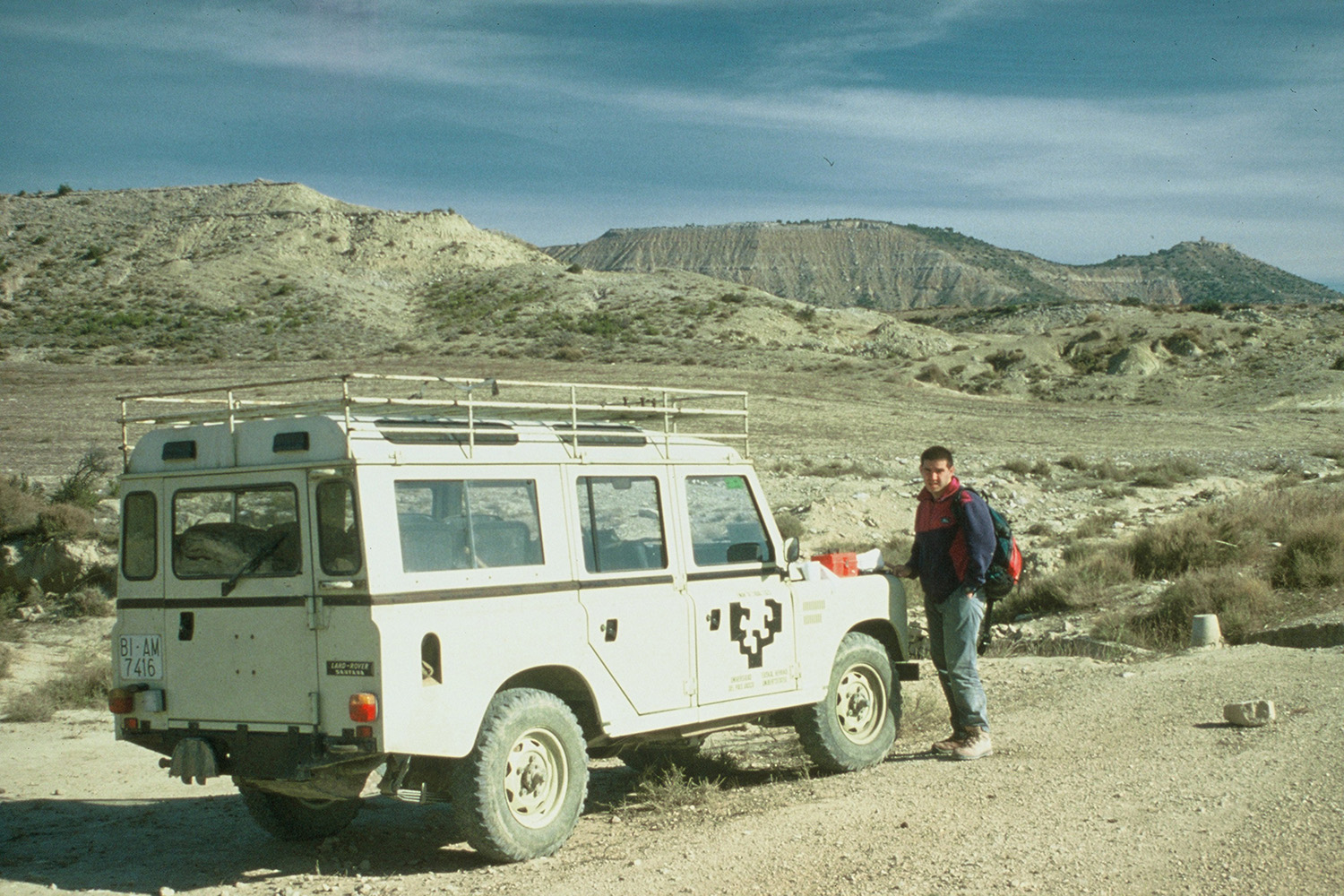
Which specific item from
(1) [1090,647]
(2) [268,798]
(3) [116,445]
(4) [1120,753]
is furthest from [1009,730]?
(3) [116,445]

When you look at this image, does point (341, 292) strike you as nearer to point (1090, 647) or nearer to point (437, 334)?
point (437, 334)

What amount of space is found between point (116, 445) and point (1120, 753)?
2803 centimetres

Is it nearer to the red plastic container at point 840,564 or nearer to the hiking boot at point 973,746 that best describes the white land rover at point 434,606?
the red plastic container at point 840,564

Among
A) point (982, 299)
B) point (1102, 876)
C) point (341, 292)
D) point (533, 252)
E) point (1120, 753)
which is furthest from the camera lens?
point (982, 299)

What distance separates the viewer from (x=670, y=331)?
60844 millimetres

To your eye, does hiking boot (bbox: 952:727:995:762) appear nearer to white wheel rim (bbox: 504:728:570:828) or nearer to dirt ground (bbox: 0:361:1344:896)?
dirt ground (bbox: 0:361:1344:896)

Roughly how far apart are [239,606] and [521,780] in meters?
1.65

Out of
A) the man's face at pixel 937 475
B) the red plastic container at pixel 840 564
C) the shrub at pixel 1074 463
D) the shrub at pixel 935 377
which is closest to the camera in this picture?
the man's face at pixel 937 475

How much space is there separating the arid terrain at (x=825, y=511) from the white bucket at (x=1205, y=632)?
39cm

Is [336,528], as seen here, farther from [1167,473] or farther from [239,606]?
[1167,473]

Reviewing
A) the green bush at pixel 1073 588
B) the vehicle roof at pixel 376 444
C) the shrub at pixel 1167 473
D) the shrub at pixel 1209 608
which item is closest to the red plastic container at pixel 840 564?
the vehicle roof at pixel 376 444

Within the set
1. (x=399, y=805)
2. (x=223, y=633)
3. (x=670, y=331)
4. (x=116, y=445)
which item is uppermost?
(x=670, y=331)

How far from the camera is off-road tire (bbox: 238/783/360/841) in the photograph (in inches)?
274

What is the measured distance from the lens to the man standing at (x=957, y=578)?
786cm
